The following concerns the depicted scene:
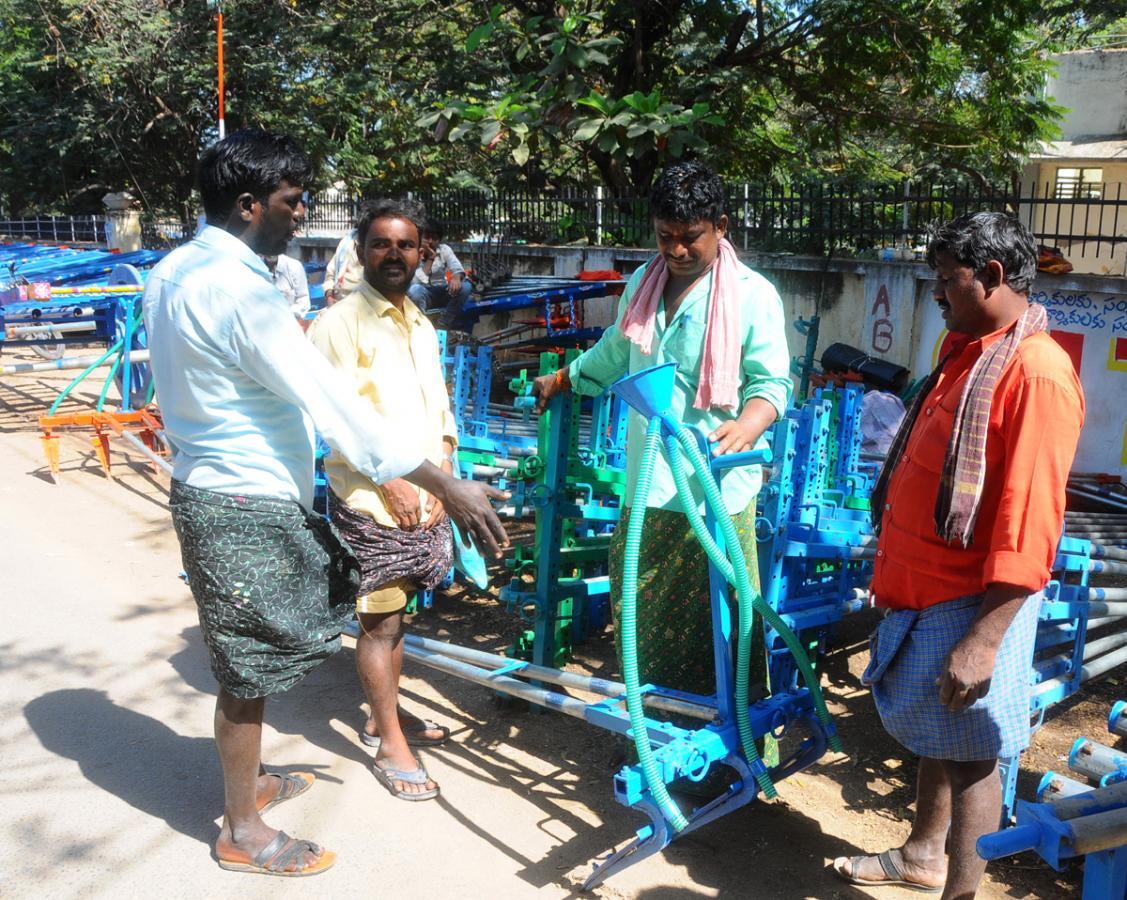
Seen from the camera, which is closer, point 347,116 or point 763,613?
point 763,613

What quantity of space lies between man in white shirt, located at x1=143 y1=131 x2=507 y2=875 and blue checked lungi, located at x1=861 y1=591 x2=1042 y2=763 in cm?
100

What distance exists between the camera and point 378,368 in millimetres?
3215

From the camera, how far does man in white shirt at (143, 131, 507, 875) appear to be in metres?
2.47

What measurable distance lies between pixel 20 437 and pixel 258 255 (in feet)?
23.7

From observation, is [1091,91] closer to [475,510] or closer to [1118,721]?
[1118,721]

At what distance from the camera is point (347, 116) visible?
65.2ft

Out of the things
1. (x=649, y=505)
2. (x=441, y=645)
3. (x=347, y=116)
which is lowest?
(x=441, y=645)

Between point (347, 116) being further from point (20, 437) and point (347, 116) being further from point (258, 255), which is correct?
point (258, 255)

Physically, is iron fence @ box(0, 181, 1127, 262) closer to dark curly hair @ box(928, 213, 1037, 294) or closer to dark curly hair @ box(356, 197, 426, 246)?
dark curly hair @ box(356, 197, 426, 246)

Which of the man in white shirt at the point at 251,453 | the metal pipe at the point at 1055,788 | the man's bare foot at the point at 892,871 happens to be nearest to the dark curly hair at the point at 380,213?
the man in white shirt at the point at 251,453

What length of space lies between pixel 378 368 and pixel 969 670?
1.90 metres

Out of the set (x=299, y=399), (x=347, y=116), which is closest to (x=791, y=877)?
(x=299, y=399)

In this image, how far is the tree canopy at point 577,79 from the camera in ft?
29.4

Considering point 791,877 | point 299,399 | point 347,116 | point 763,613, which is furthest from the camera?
point 347,116
